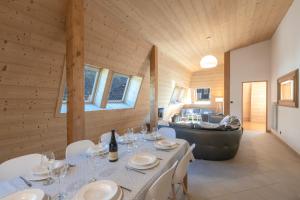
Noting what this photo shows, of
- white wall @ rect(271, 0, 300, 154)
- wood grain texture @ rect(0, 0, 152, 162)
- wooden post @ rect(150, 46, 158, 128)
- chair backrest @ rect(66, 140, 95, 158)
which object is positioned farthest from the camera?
wooden post @ rect(150, 46, 158, 128)

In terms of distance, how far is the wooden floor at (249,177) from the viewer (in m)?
2.44

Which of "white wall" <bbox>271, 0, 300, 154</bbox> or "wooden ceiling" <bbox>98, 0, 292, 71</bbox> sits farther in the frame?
"white wall" <bbox>271, 0, 300, 154</bbox>

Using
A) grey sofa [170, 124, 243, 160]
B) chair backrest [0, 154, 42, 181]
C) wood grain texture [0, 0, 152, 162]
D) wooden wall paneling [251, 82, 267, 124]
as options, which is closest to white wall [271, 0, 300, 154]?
grey sofa [170, 124, 243, 160]

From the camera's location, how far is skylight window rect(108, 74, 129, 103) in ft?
15.7

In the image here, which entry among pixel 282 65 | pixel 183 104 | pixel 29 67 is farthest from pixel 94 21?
pixel 183 104

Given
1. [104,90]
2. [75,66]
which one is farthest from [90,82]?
[75,66]

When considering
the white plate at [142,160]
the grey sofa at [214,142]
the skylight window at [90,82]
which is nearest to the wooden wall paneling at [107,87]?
the skylight window at [90,82]

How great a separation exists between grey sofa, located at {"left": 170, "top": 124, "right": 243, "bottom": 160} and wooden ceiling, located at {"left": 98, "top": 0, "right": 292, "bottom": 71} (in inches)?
91.4

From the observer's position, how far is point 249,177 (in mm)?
2951

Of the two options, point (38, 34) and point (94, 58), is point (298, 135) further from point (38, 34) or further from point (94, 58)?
point (38, 34)

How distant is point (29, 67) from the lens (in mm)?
2418

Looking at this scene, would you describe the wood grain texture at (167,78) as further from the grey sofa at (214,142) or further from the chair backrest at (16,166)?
the chair backrest at (16,166)

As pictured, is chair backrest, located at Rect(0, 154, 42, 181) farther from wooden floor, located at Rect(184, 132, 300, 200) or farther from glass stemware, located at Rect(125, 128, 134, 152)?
wooden floor, located at Rect(184, 132, 300, 200)

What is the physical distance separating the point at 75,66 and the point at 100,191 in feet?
6.38
